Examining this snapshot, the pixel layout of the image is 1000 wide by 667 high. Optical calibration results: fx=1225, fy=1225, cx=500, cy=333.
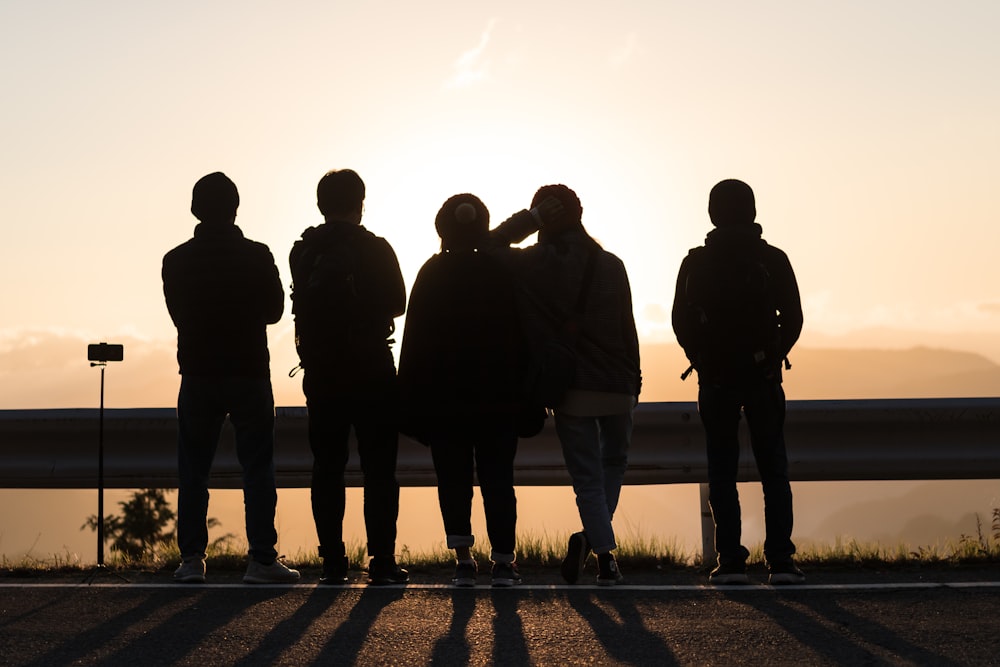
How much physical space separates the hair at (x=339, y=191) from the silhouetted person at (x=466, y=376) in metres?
0.46

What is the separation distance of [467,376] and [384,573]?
1.06m

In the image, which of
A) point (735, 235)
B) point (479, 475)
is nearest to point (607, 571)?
point (479, 475)

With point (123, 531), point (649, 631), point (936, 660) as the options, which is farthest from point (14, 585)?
point (123, 531)

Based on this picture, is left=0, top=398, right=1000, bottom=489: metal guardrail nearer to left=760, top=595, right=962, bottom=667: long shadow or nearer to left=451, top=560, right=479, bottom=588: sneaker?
left=451, top=560, right=479, bottom=588: sneaker

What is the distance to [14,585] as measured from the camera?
20.1 feet

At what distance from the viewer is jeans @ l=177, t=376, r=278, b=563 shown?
6312mm

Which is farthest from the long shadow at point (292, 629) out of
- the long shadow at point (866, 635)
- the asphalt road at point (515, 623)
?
the long shadow at point (866, 635)

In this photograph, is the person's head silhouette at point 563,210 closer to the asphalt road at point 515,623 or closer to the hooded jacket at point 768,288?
the hooded jacket at point 768,288

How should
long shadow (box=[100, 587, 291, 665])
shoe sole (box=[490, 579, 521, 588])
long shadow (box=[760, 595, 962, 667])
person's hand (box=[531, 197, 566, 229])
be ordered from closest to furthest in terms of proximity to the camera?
long shadow (box=[760, 595, 962, 667]), long shadow (box=[100, 587, 291, 665]), shoe sole (box=[490, 579, 521, 588]), person's hand (box=[531, 197, 566, 229])

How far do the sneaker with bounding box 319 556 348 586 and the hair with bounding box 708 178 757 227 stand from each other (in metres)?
2.59

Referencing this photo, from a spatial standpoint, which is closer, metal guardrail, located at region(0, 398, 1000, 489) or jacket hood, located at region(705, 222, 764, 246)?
jacket hood, located at region(705, 222, 764, 246)

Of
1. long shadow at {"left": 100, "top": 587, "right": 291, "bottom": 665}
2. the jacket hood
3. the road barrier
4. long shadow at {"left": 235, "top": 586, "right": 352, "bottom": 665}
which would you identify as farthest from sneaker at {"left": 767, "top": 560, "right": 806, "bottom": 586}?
long shadow at {"left": 100, "top": 587, "right": 291, "bottom": 665}

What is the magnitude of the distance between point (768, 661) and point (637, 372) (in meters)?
2.38

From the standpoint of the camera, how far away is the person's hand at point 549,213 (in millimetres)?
6262
